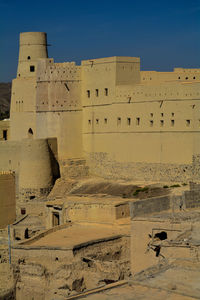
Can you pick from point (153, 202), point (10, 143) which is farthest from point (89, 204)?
point (10, 143)

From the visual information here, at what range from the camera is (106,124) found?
32594 millimetres

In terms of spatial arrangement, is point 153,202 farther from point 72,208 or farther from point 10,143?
point 10,143

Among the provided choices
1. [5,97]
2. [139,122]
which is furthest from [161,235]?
[5,97]

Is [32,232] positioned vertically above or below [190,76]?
below

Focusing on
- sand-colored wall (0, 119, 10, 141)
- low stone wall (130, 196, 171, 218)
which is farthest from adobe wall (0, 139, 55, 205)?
low stone wall (130, 196, 171, 218)

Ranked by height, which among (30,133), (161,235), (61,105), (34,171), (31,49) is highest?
(31,49)

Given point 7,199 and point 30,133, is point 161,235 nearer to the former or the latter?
point 7,199

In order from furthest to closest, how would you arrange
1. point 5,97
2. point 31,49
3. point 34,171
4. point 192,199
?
point 5,97 → point 31,49 → point 34,171 → point 192,199

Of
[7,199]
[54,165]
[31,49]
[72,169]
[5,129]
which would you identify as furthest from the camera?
[5,129]

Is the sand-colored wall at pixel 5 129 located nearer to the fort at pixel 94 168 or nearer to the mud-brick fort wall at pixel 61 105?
the fort at pixel 94 168

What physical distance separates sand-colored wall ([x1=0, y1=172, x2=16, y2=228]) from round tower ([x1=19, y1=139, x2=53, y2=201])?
727mm

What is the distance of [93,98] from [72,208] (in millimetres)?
8343

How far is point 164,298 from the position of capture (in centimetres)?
1291

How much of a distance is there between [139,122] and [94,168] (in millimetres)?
3787
